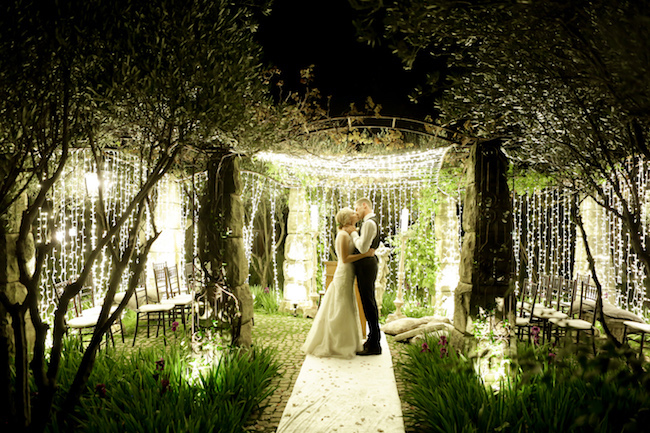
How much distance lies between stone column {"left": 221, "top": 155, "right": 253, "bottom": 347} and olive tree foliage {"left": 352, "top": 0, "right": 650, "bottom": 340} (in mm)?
2299

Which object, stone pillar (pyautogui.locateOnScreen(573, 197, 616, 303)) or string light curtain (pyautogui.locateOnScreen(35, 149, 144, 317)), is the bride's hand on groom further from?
stone pillar (pyautogui.locateOnScreen(573, 197, 616, 303))

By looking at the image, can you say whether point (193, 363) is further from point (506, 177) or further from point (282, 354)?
point (506, 177)

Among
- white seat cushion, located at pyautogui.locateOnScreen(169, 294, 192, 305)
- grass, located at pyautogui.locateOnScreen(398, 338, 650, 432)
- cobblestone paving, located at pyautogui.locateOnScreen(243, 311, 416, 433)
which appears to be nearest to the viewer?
grass, located at pyautogui.locateOnScreen(398, 338, 650, 432)

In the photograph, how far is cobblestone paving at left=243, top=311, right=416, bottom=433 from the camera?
3.56m

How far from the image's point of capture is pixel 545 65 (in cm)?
229

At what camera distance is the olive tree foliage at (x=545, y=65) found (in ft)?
5.57

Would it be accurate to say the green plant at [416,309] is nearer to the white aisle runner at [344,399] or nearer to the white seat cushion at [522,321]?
the white seat cushion at [522,321]

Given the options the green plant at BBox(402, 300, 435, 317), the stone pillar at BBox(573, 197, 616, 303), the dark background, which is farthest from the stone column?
the stone pillar at BBox(573, 197, 616, 303)

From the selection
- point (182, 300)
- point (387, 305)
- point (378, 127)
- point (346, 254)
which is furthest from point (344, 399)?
point (387, 305)

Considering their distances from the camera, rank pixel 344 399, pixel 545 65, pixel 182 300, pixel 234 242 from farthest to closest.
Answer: pixel 182 300 → pixel 234 242 → pixel 344 399 → pixel 545 65

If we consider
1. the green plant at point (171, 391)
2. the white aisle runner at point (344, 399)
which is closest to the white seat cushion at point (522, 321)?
the white aisle runner at point (344, 399)

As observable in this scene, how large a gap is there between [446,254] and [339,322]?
12.1 ft

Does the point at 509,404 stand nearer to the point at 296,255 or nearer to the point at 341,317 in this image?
the point at 341,317

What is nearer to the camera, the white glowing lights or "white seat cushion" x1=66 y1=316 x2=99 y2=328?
"white seat cushion" x1=66 y1=316 x2=99 y2=328
